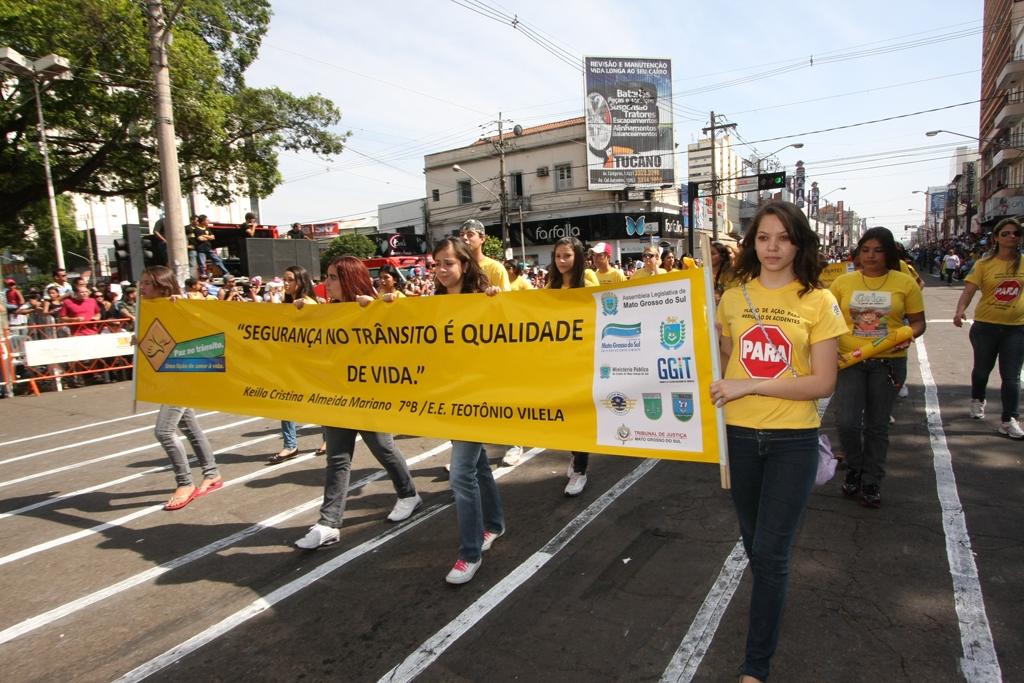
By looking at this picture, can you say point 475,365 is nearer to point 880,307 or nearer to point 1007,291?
point 880,307

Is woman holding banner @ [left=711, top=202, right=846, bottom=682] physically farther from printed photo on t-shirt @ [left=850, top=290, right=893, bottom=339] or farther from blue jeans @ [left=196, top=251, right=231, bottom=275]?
blue jeans @ [left=196, top=251, right=231, bottom=275]

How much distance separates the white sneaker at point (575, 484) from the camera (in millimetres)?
4785

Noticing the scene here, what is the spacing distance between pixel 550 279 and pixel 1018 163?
211ft

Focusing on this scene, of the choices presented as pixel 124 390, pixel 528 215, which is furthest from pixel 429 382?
pixel 528 215

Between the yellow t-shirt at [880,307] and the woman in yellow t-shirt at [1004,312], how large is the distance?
180 centimetres

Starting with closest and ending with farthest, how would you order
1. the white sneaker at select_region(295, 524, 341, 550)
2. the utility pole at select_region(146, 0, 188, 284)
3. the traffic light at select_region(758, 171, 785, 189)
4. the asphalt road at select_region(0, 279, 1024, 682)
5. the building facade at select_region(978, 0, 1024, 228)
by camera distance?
the asphalt road at select_region(0, 279, 1024, 682) < the white sneaker at select_region(295, 524, 341, 550) < the utility pole at select_region(146, 0, 188, 284) < the traffic light at select_region(758, 171, 785, 189) < the building facade at select_region(978, 0, 1024, 228)

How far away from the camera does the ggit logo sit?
42688mm

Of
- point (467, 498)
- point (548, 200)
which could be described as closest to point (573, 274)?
point (467, 498)

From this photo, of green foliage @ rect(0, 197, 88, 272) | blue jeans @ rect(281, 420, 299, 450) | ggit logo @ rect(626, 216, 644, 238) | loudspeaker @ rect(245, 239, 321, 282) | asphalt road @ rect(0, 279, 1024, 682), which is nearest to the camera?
asphalt road @ rect(0, 279, 1024, 682)

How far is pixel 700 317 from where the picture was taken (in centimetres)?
272

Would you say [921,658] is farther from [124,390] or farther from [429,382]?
[124,390]

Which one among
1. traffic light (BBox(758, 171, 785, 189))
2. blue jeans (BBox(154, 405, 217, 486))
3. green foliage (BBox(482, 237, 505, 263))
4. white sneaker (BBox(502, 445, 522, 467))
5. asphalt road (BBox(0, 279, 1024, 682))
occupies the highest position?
traffic light (BBox(758, 171, 785, 189))

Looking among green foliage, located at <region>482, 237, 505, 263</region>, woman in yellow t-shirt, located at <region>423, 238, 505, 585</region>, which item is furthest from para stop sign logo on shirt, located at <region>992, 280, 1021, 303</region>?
green foliage, located at <region>482, 237, 505, 263</region>

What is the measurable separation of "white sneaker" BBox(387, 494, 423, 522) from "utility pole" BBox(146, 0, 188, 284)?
8.44 metres
